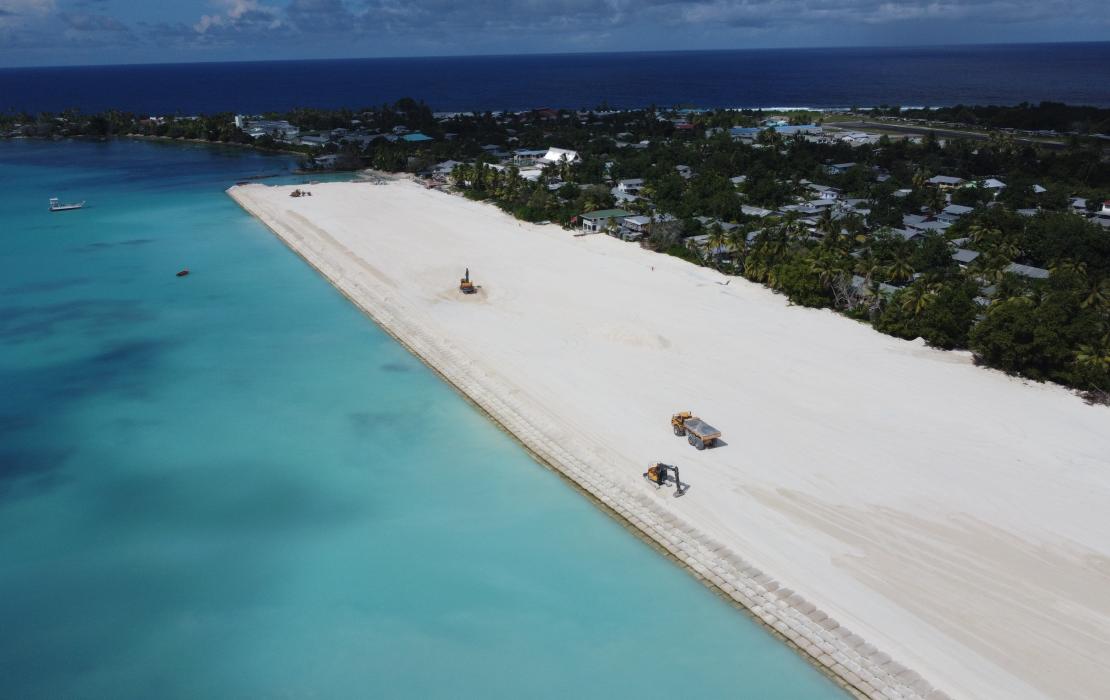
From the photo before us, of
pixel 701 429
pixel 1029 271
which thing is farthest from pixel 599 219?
pixel 701 429

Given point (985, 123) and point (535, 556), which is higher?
point (985, 123)

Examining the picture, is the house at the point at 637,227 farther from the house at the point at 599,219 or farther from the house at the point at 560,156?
the house at the point at 560,156

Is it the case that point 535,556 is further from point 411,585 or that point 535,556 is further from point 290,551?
point 290,551

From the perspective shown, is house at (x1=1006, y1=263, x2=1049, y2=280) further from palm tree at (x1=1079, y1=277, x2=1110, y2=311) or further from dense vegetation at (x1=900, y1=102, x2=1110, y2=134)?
dense vegetation at (x1=900, y1=102, x2=1110, y2=134)

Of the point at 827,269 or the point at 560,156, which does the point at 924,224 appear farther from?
the point at 560,156

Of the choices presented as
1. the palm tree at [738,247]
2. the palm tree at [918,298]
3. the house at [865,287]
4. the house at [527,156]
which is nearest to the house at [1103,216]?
the house at [865,287]

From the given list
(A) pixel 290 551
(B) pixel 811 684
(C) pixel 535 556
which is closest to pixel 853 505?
(B) pixel 811 684

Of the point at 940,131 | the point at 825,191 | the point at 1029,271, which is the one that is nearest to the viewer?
the point at 1029,271
